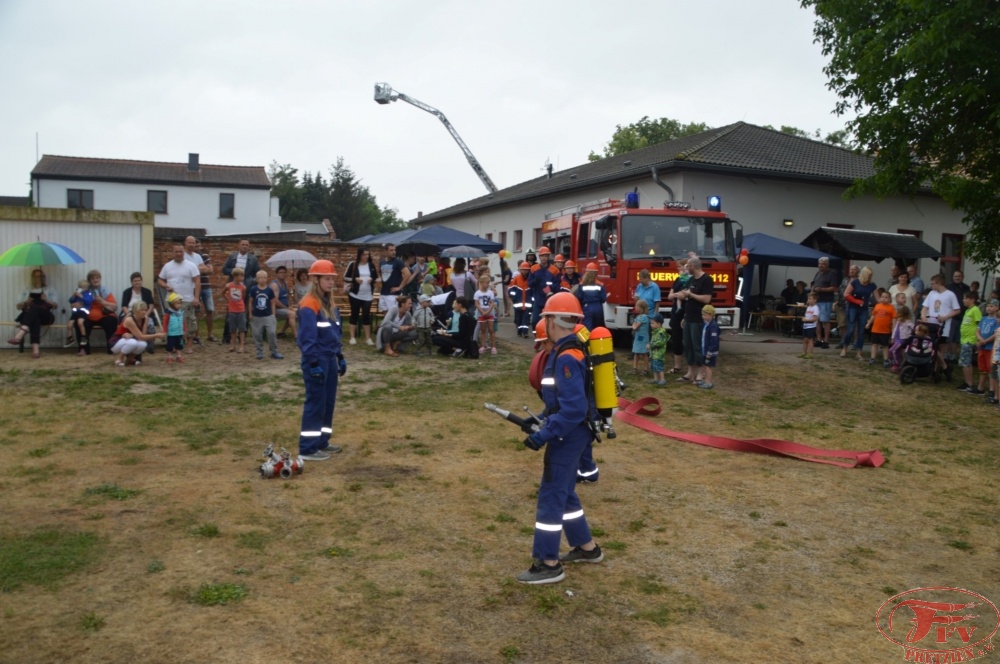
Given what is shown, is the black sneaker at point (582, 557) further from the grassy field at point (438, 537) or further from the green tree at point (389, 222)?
the green tree at point (389, 222)

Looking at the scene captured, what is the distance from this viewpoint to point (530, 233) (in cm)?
3662

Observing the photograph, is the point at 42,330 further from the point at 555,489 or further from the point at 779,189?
the point at 779,189

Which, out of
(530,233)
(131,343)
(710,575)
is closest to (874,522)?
(710,575)

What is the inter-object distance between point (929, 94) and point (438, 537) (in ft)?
45.7

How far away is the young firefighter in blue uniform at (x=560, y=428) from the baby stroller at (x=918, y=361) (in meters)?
10.8

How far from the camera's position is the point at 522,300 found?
1908 centimetres

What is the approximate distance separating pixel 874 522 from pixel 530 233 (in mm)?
30483

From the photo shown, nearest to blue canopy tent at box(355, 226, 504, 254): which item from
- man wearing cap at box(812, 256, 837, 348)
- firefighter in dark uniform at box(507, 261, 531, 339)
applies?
firefighter in dark uniform at box(507, 261, 531, 339)

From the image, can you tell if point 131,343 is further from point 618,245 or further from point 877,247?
point 877,247

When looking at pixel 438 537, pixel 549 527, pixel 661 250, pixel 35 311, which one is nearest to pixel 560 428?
pixel 549 527

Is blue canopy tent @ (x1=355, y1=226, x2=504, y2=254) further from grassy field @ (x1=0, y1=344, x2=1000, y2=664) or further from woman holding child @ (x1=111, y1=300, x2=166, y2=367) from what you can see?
grassy field @ (x1=0, y1=344, x2=1000, y2=664)

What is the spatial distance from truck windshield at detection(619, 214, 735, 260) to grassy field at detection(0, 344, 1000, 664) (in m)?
5.21

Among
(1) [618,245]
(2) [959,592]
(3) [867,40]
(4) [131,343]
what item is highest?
(3) [867,40]

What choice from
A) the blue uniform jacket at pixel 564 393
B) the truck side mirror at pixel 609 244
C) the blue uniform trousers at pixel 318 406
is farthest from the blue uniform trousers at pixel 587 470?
the truck side mirror at pixel 609 244
